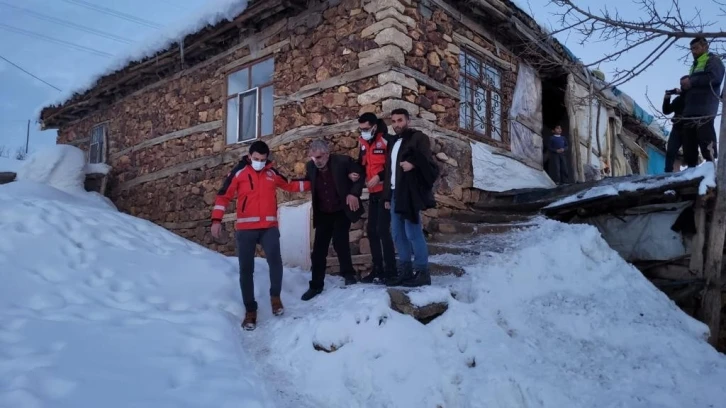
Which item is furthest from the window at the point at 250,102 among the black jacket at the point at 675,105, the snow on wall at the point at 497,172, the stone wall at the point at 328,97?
the black jacket at the point at 675,105

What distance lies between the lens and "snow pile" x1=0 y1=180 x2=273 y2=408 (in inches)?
120

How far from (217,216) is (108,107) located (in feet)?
26.6

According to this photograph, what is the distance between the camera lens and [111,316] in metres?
4.17

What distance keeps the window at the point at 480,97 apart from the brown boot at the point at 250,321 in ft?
14.3

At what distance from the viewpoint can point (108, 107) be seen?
1144 cm

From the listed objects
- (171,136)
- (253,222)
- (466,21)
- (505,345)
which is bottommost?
(505,345)

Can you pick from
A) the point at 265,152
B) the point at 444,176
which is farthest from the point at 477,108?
the point at 265,152

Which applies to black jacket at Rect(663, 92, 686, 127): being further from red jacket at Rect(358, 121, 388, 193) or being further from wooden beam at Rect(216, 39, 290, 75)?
wooden beam at Rect(216, 39, 290, 75)

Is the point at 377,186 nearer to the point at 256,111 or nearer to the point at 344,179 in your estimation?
the point at 344,179

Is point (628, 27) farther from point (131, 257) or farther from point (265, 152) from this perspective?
point (131, 257)

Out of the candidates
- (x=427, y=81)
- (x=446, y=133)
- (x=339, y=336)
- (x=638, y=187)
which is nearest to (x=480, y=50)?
(x=427, y=81)

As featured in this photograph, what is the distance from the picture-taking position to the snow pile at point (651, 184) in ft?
19.3

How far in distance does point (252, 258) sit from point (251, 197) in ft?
1.78

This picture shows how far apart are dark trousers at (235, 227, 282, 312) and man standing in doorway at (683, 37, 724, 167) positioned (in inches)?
204
